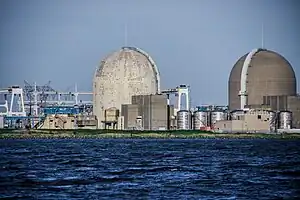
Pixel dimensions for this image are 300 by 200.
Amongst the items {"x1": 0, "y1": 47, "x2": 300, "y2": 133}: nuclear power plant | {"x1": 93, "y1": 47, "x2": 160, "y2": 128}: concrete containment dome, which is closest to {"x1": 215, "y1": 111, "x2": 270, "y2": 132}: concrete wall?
{"x1": 0, "y1": 47, "x2": 300, "y2": 133}: nuclear power plant

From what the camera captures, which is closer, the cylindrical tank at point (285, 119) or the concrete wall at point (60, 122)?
the cylindrical tank at point (285, 119)

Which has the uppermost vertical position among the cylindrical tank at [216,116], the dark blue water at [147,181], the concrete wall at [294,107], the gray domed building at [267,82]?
the gray domed building at [267,82]

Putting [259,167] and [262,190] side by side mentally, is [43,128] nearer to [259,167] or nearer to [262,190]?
[259,167]

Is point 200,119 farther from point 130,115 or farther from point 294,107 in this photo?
point 294,107

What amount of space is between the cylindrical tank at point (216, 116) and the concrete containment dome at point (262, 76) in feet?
17.0

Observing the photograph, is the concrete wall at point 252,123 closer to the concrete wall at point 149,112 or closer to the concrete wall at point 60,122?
the concrete wall at point 149,112

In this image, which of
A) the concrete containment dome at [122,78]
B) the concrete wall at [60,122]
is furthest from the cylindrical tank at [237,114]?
the concrete wall at [60,122]

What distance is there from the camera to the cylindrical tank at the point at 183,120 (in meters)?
155

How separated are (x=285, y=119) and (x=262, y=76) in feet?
32.5

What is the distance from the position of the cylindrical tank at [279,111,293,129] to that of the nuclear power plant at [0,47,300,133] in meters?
0.09

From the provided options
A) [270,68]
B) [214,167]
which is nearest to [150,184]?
[214,167]

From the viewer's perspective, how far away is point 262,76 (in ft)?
499

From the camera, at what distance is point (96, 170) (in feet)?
138

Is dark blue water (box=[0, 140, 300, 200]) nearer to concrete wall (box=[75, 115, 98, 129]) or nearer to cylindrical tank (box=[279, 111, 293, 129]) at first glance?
cylindrical tank (box=[279, 111, 293, 129])
